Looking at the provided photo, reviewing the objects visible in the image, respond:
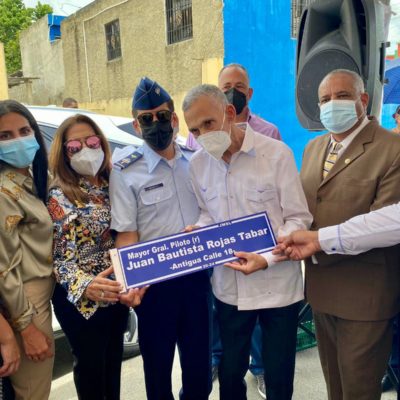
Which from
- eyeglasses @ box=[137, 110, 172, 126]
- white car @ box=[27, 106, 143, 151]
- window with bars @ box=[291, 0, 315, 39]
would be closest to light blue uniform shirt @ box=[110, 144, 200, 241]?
eyeglasses @ box=[137, 110, 172, 126]

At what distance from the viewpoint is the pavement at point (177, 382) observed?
2650 millimetres

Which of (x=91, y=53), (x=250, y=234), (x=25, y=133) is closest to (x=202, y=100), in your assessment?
(x=250, y=234)

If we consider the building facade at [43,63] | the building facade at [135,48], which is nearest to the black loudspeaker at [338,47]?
the building facade at [135,48]

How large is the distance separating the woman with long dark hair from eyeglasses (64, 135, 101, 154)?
143 mm

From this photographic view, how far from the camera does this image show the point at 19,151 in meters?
1.83

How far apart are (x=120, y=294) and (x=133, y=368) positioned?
1.54 metres

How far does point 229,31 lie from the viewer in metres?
8.95

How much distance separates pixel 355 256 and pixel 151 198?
0.98 metres

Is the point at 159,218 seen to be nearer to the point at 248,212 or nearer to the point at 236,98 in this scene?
the point at 248,212

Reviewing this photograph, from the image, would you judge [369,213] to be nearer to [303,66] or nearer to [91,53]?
[303,66]

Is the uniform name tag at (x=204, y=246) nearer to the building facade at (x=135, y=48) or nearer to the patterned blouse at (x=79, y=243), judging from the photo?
the patterned blouse at (x=79, y=243)

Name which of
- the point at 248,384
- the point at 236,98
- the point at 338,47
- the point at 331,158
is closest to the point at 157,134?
the point at 331,158

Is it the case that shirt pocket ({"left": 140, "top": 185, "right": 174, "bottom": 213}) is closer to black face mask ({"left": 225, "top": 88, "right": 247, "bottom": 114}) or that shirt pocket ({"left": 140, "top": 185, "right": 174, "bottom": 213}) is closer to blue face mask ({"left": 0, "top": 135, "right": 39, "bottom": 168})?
blue face mask ({"left": 0, "top": 135, "right": 39, "bottom": 168})

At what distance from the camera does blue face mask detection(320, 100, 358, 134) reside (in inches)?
74.9
